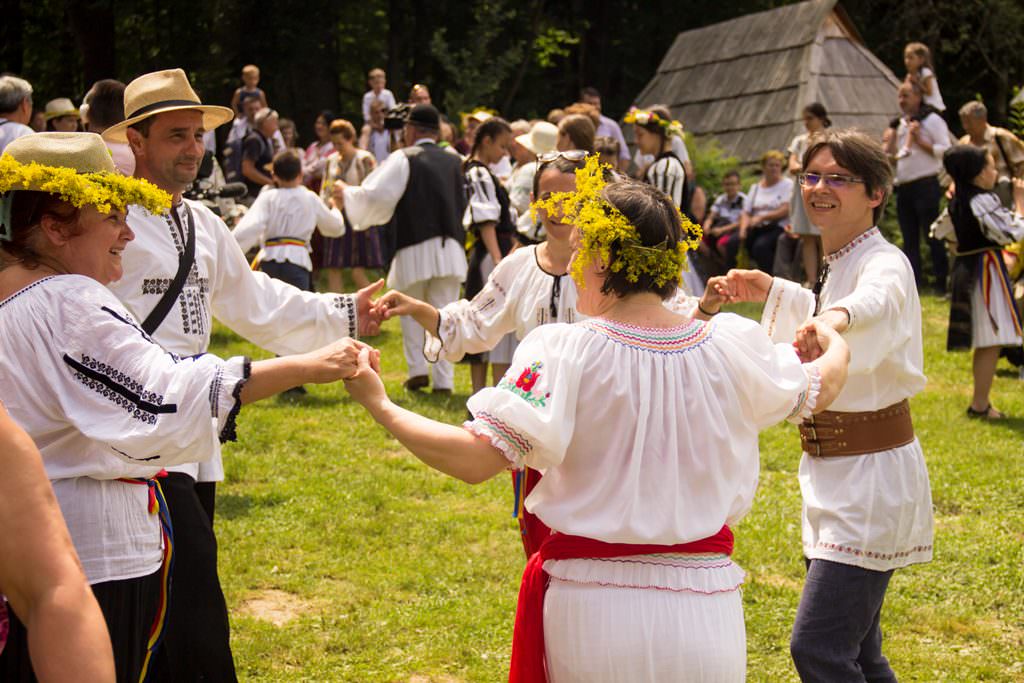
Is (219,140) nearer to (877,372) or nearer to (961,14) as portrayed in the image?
(961,14)

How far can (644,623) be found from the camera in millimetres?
2846

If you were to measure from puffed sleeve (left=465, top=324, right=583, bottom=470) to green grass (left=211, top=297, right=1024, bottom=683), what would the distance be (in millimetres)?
2403

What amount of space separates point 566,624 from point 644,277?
861mm

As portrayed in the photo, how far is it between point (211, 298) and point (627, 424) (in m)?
2.07

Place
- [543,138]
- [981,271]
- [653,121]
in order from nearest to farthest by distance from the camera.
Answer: [981,271], [543,138], [653,121]

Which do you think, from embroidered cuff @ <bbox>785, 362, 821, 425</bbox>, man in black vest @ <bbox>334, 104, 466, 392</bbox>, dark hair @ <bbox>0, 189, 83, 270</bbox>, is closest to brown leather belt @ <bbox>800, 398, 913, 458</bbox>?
embroidered cuff @ <bbox>785, 362, 821, 425</bbox>

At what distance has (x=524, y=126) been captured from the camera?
1382 cm

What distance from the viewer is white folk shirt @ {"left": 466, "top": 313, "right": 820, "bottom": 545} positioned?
2.83 meters

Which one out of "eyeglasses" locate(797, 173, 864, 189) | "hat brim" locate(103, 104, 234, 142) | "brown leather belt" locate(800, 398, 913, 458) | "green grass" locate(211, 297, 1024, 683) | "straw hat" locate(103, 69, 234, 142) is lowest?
"green grass" locate(211, 297, 1024, 683)

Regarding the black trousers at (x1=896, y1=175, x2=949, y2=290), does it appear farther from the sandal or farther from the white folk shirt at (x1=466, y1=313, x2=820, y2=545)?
the white folk shirt at (x1=466, y1=313, x2=820, y2=545)

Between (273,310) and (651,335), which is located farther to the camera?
(273,310)

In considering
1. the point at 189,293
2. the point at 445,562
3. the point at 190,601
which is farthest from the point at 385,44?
the point at 190,601

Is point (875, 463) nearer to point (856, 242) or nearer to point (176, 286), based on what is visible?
point (856, 242)

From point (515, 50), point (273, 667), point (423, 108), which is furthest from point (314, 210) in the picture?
point (515, 50)
